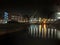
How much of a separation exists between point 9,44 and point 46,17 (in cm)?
4773

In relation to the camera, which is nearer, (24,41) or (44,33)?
(24,41)

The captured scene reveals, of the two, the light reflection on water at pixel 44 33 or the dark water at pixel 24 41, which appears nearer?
the dark water at pixel 24 41

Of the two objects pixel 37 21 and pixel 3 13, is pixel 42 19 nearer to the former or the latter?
pixel 37 21

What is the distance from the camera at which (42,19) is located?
196 ft

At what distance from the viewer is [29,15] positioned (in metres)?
51.4

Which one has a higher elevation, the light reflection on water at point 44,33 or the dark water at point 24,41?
the dark water at point 24,41

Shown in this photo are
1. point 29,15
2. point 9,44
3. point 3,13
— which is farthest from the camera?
point 29,15

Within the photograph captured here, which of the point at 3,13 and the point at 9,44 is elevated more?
the point at 3,13

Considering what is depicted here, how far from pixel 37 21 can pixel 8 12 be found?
2596 cm

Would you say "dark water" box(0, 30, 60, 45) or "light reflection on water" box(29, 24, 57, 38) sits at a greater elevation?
"dark water" box(0, 30, 60, 45)

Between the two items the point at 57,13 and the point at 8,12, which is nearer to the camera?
the point at 8,12

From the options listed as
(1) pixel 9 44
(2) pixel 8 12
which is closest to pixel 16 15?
(2) pixel 8 12

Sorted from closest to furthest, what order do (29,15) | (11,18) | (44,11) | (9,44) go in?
(9,44), (11,18), (29,15), (44,11)

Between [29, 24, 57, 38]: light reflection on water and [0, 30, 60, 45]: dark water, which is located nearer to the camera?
[0, 30, 60, 45]: dark water
